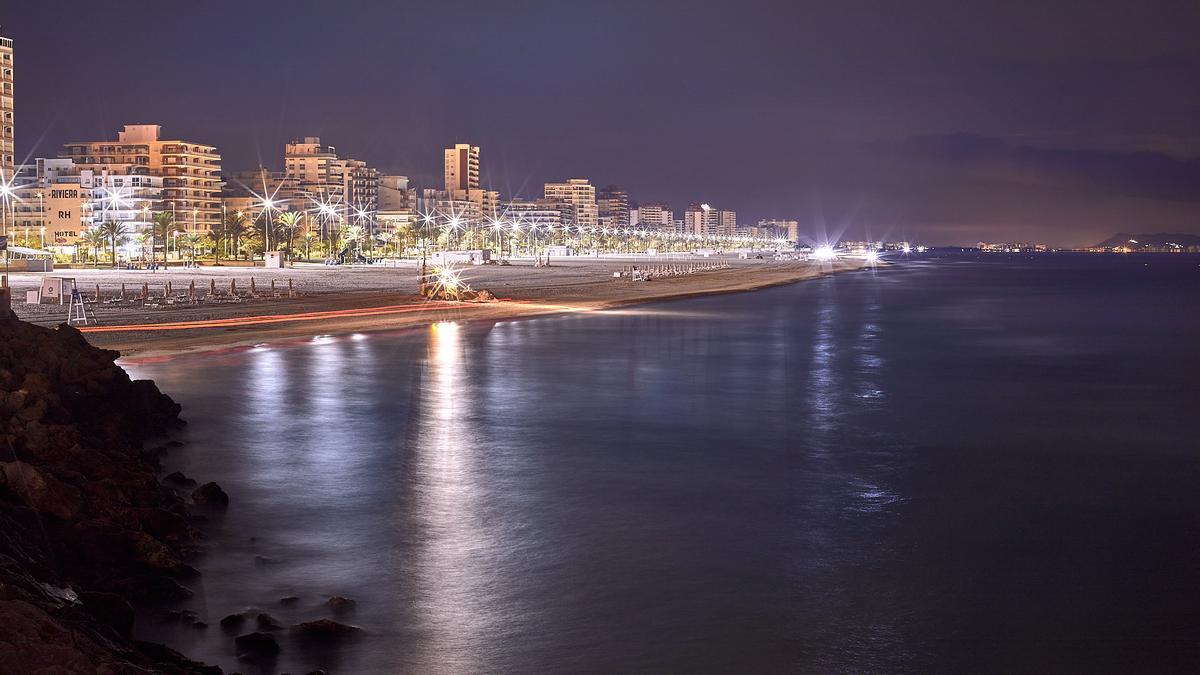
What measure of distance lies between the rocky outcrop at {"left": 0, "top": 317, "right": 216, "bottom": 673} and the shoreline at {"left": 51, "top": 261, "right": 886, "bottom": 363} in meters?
10.2

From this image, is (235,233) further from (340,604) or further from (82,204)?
(340,604)

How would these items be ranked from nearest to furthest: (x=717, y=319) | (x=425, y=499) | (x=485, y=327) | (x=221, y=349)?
(x=425, y=499) → (x=221, y=349) → (x=485, y=327) → (x=717, y=319)

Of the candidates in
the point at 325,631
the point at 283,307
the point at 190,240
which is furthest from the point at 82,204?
the point at 325,631

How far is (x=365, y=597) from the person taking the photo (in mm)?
9273

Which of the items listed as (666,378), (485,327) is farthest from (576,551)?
(485,327)

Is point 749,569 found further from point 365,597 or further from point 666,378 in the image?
point 666,378

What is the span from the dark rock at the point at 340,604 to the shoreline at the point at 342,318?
17845mm

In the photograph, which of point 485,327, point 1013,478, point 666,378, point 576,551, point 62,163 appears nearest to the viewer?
point 576,551

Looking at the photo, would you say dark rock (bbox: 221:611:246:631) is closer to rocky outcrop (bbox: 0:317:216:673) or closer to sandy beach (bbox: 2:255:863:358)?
rocky outcrop (bbox: 0:317:216:673)

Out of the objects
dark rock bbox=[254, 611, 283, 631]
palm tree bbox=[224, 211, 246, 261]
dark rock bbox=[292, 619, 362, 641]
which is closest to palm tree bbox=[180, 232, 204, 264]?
palm tree bbox=[224, 211, 246, 261]

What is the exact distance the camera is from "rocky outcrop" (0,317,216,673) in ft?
20.1

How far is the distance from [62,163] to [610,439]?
183 m

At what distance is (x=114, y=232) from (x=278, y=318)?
84042 millimetres

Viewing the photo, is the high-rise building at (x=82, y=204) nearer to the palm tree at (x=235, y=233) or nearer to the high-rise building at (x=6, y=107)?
the high-rise building at (x=6, y=107)
